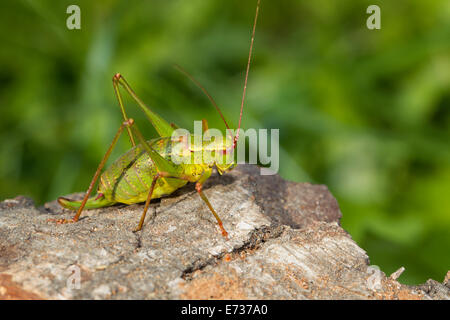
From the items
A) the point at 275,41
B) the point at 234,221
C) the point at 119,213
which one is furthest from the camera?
the point at 275,41

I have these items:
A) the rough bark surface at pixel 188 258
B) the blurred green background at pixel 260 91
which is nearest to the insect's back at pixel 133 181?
the rough bark surface at pixel 188 258

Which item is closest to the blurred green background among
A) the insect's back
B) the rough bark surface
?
the insect's back

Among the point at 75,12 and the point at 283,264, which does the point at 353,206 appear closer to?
the point at 283,264

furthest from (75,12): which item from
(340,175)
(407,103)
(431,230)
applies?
(431,230)

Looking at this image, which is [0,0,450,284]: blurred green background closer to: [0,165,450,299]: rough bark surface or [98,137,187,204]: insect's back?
[98,137,187,204]: insect's back

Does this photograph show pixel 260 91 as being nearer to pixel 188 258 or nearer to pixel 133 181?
pixel 133 181

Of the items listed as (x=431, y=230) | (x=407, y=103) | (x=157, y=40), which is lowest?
(x=431, y=230)

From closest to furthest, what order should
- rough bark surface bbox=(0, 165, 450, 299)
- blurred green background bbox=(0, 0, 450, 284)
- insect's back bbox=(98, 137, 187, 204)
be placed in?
1. rough bark surface bbox=(0, 165, 450, 299)
2. insect's back bbox=(98, 137, 187, 204)
3. blurred green background bbox=(0, 0, 450, 284)
